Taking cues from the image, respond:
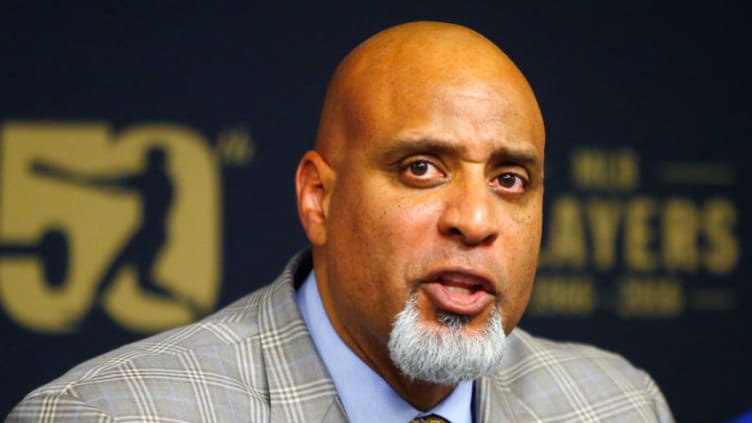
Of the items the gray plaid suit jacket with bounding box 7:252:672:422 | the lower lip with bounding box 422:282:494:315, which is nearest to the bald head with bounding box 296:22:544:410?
the lower lip with bounding box 422:282:494:315

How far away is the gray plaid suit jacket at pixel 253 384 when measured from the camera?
1.91 metres

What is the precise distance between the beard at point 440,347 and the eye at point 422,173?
0.56ft

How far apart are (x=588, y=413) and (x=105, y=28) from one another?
66.1 inches

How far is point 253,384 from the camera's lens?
2.02 meters

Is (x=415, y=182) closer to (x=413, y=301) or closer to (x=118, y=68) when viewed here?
(x=413, y=301)

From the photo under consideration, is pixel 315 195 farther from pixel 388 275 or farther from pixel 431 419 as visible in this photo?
pixel 431 419

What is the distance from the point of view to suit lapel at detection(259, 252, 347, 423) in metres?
2.00

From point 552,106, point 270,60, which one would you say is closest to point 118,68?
point 270,60

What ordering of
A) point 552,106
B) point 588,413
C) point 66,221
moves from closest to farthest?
point 588,413, point 66,221, point 552,106

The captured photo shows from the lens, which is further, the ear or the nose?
the ear

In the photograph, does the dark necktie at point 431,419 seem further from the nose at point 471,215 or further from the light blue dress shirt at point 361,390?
the nose at point 471,215

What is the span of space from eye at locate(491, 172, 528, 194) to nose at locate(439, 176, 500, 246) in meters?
0.05

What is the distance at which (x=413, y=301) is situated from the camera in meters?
1.89

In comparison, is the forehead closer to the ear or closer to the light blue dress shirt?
the ear
